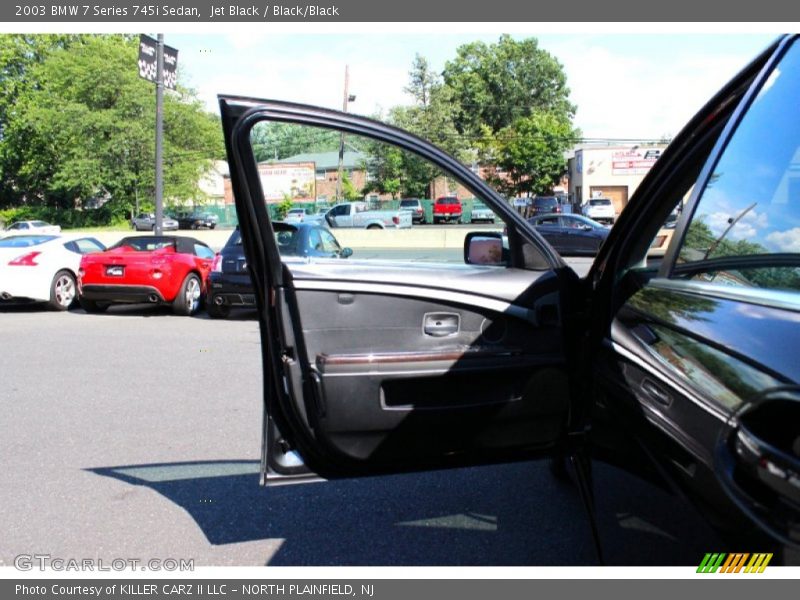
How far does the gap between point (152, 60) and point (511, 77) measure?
5858cm

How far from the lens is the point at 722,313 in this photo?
2080mm

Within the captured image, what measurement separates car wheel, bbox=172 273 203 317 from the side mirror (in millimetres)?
9305

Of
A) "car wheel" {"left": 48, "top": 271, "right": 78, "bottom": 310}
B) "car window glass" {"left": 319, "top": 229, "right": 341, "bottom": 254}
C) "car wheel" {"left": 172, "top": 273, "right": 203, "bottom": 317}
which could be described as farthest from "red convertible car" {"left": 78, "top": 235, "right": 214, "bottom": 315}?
"car window glass" {"left": 319, "top": 229, "right": 341, "bottom": 254}

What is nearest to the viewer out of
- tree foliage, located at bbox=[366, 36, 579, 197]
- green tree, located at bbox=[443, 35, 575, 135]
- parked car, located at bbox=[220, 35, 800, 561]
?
parked car, located at bbox=[220, 35, 800, 561]

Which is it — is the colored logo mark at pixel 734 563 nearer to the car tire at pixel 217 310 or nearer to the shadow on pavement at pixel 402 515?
the shadow on pavement at pixel 402 515

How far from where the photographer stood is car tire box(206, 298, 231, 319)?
11195mm

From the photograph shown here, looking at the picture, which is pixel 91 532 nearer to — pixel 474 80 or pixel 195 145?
pixel 195 145

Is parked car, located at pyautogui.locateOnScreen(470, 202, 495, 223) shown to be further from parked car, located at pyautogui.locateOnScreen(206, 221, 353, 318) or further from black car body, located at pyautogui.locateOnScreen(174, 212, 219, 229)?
black car body, located at pyautogui.locateOnScreen(174, 212, 219, 229)

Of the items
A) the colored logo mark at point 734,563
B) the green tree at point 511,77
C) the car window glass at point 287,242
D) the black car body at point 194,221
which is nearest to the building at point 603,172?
the green tree at point 511,77

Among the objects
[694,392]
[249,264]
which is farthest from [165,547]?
[694,392]

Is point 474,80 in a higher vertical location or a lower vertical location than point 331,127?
higher

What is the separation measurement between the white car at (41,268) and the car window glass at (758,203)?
40.4 ft

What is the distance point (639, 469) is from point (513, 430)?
0.62 m

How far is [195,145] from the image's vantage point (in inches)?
1791
